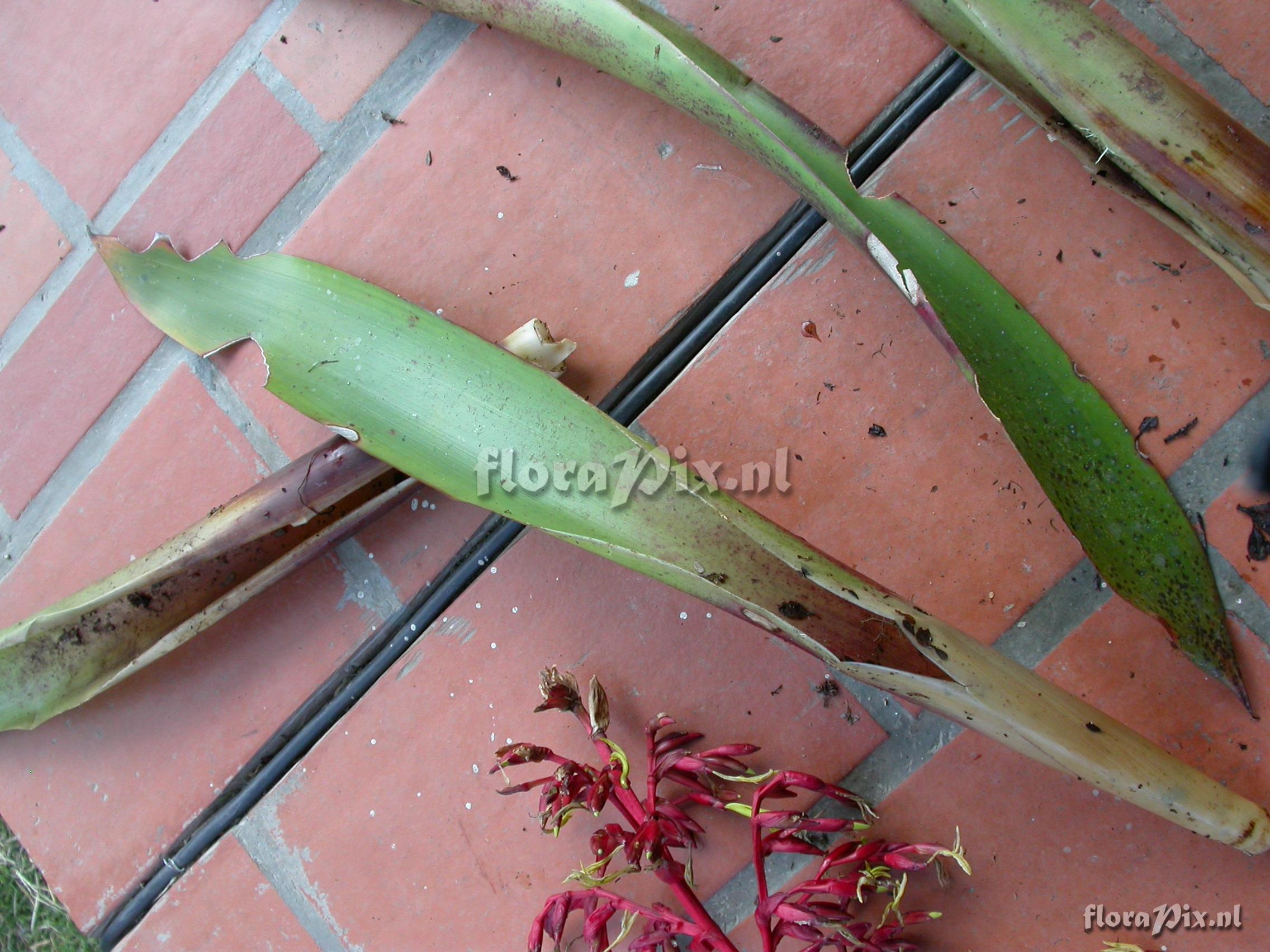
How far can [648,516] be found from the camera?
45cm

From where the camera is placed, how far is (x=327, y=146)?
643 mm

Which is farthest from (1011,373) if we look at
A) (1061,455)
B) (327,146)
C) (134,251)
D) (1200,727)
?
(134,251)

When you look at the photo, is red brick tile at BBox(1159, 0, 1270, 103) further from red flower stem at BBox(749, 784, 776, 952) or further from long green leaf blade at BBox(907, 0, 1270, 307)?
red flower stem at BBox(749, 784, 776, 952)

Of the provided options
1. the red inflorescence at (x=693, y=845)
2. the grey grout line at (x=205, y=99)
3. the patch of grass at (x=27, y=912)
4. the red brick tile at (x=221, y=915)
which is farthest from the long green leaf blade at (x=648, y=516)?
the patch of grass at (x=27, y=912)

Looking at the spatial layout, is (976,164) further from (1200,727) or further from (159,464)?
(159,464)

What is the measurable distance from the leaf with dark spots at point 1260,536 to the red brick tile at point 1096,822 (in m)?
0.05

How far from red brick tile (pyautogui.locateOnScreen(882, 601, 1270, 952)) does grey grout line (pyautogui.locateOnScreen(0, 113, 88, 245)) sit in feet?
2.37

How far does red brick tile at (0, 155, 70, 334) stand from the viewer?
0.69m

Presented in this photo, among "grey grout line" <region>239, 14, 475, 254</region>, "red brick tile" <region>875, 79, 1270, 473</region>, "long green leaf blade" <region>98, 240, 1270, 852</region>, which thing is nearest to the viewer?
"long green leaf blade" <region>98, 240, 1270, 852</region>

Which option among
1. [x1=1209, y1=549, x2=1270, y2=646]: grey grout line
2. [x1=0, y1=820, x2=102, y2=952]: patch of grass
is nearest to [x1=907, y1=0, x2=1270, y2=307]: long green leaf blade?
[x1=1209, y1=549, x2=1270, y2=646]: grey grout line

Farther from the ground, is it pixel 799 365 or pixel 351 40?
pixel 351 40

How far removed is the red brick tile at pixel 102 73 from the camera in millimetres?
667

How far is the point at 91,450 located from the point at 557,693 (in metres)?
0.42

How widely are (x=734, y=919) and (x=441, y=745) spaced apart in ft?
0.73
